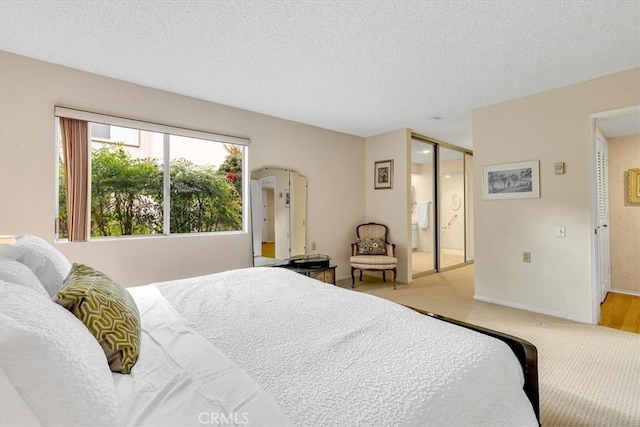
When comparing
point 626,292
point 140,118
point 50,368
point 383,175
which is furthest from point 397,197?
point 50,368

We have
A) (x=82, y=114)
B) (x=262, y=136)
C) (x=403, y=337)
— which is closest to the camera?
(x=403, y=337)

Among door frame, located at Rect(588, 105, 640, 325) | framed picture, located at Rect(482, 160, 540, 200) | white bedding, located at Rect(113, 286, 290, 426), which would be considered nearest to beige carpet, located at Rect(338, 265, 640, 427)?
door frame, located at Rect(588, 105, 640, 325)

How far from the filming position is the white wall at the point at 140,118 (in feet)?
8.23

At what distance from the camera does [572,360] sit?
2.28 m

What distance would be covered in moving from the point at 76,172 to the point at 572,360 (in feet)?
14.7

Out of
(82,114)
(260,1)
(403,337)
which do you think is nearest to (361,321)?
(403,337)

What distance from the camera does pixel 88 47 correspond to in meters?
2.40

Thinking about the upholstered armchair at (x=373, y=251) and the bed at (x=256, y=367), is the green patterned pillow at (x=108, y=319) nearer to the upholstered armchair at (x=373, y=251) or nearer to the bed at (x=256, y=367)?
the bed at (x=256, y=367)

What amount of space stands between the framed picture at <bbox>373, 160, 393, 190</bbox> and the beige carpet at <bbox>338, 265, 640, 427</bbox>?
1860 millimetres

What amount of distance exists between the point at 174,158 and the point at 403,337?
3.25 m

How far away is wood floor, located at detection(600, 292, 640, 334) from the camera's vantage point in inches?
117

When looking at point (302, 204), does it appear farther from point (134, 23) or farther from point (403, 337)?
point (403, 337)

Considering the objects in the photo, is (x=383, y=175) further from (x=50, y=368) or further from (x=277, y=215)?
(x=50, y=368)

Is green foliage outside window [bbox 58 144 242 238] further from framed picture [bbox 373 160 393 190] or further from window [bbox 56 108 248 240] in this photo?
framed picture [bbox 373 160 393 190]
